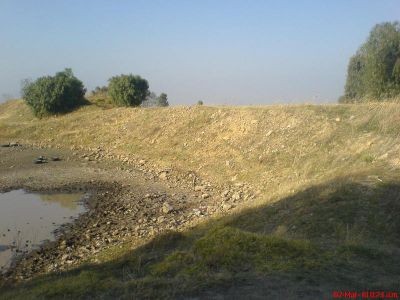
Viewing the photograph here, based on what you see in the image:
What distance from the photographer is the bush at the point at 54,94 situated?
Answer: 29.0m

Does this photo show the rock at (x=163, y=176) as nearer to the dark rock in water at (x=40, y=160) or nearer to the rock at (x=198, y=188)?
the rock at (x=198, y=188)

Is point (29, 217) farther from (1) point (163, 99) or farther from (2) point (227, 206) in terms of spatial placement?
(1) point (163, 99)

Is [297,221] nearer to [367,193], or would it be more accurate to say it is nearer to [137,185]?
[367,193]

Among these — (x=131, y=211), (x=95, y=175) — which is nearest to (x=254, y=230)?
(x=131, y=211)

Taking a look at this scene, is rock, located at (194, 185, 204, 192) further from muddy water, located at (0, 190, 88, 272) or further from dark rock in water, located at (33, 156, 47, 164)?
dark rock in water, located at (33, 156, 47, 164)

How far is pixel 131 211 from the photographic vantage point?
11891 millimetres

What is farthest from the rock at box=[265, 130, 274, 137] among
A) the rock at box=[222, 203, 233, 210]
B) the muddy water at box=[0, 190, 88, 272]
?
the muddy water at box=[0, 190, 88, 272]

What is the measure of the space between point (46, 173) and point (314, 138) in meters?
10.3

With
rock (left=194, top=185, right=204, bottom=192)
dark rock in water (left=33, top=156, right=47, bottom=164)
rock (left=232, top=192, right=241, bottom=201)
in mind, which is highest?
dark rock in water (left=33, top=156, right=47, bottom=164)

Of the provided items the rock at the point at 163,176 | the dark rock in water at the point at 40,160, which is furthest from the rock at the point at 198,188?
the dark rock in water at the point at 40,160

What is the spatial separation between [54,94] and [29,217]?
18419mm

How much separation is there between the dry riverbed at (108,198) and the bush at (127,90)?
332 inches
